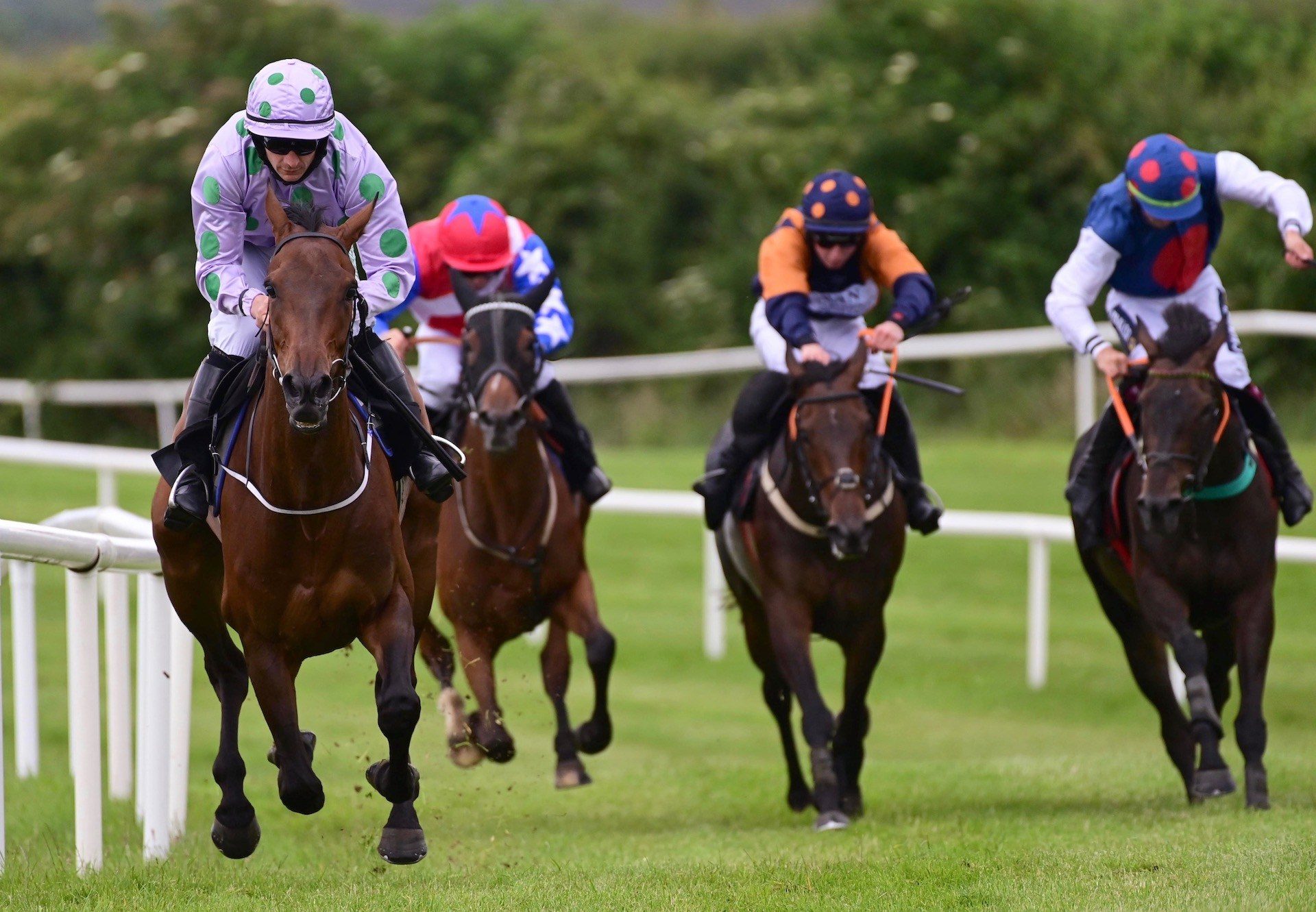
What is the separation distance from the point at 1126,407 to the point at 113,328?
46.5 feet

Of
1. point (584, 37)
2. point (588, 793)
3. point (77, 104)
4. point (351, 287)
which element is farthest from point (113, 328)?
point (584, 37)

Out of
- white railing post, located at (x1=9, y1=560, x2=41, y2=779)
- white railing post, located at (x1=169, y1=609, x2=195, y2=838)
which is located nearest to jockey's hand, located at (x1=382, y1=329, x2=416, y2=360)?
white railing post, located at (x1=169, y1=609, x2=195, y2=838)

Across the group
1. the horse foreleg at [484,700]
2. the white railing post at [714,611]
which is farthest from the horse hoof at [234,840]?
the white railing post at [714,611]

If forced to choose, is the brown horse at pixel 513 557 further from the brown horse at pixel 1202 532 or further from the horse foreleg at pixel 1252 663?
the horse foreleg at pixel 1252 663

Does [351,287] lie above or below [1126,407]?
above

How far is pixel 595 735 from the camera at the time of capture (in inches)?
295

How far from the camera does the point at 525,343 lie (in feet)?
24.1

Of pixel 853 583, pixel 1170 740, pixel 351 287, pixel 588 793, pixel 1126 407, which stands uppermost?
pixel 351 287

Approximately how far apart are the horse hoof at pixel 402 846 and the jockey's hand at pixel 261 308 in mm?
1472

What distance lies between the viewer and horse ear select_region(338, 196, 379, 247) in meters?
5.03

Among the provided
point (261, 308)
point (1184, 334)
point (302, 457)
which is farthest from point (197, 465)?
point (1184, 334)

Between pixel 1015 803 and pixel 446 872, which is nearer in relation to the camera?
pixel 446 872

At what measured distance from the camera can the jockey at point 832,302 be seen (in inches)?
284

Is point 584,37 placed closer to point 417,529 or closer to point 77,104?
point 77,104
